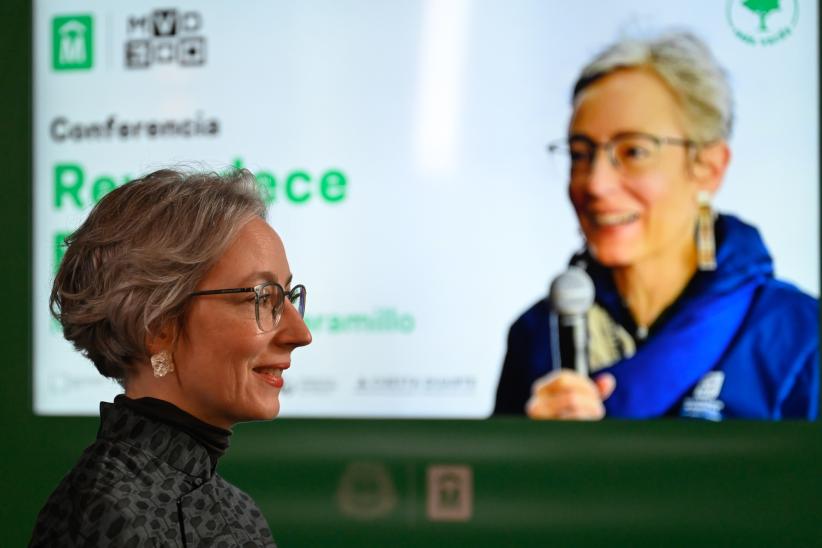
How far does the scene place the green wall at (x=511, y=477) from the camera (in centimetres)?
286

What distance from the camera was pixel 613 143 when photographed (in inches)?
114

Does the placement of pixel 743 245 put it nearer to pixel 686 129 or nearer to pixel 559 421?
pixel 686 129

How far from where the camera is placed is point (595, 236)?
291cm

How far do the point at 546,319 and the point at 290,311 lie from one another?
1671 mm

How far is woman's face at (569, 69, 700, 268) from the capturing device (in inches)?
113

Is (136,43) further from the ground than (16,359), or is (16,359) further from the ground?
(136,43)

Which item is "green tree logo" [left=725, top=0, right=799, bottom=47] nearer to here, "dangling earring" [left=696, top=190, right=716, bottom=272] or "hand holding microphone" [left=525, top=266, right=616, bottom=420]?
"dangling earring" [left=696, top=190, right=716, bottom=272]

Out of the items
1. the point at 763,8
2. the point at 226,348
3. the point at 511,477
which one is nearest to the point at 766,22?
the point at 763,8

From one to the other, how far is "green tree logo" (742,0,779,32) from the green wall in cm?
101

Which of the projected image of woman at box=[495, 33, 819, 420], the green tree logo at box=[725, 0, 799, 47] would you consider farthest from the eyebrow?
Answer: the green tree logo at box=[725, 0, 799, 47]

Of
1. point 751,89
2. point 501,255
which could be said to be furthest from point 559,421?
point 751,89

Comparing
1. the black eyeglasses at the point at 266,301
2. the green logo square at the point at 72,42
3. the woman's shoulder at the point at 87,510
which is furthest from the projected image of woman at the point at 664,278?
the woman's shoulder at the point at 87,510

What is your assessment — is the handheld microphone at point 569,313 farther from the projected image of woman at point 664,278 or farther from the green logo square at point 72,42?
the green logo square at point 72,42

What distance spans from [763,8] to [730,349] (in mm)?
863
